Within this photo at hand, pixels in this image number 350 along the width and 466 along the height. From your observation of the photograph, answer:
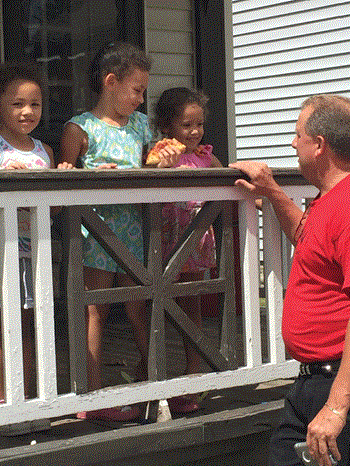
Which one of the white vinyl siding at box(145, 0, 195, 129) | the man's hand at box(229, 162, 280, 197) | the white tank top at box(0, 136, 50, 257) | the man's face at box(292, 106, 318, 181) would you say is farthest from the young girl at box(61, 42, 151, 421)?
the white vinyl siding at box(145, 0, 195, 129)

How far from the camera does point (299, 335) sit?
307 centimetres

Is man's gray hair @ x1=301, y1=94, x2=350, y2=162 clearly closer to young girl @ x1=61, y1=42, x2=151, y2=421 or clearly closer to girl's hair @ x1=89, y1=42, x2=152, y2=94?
young girl @ x1=61, y1=42, x2=151, y2=421

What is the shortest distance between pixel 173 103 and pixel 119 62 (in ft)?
1.17

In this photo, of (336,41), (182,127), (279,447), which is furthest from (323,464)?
(336,41)

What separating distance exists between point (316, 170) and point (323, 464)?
1.01 m

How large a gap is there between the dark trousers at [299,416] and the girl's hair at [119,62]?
6.26ft

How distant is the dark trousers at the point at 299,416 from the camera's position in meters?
3.00

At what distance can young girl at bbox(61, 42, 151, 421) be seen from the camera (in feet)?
13.7

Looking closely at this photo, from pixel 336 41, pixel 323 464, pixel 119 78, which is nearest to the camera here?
pixel 323 464

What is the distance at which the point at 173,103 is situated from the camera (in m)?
4.54

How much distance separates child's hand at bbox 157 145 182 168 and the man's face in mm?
1105

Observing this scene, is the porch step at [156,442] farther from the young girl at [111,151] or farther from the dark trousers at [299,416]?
the dark trousers at [299,416]

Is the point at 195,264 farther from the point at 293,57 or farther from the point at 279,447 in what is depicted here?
the point at 293,57

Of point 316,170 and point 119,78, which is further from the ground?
point 119,78
